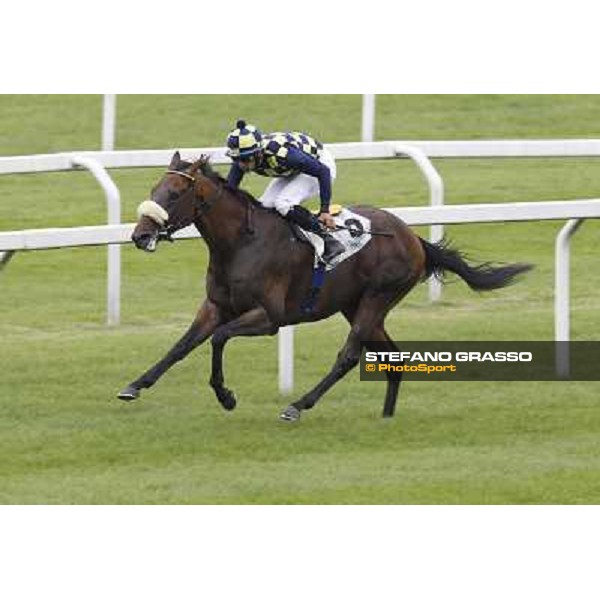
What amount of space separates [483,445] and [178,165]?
2.08m

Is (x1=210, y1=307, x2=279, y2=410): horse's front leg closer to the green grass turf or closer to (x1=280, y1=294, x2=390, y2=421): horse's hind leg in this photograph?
the green grass turf

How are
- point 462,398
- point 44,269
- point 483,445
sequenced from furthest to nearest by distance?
point 44,269 < point 462,398 < point 483,445

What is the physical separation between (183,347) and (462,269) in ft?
6.20

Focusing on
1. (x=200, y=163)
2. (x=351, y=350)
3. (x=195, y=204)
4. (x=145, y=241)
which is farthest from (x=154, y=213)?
(x=351, y=350)

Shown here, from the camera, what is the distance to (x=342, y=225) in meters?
11.6

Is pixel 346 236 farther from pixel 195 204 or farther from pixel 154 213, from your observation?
pixel 154 213

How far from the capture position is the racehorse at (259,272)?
36.1 ft

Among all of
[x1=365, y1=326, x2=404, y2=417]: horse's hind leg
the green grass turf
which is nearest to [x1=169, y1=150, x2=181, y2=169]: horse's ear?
the green grass turf

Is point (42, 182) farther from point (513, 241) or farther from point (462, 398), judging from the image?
point (462, 398)

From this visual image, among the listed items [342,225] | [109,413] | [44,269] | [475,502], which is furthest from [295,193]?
[44,269]

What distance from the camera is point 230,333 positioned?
36.4ft

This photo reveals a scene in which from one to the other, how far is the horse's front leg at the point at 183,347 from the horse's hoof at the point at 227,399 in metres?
0.28

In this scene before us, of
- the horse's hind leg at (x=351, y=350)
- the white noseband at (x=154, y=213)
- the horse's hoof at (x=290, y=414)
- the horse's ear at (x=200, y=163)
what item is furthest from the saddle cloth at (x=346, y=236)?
the white noseband at (x=154, y=213)

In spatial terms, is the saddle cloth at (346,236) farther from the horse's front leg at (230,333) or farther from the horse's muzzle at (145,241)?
the horse's muzzle at (145,241)
